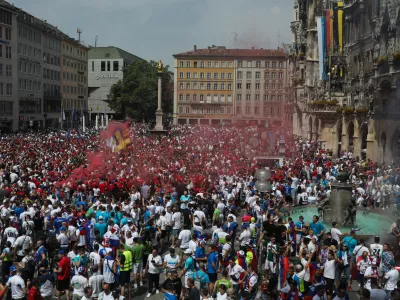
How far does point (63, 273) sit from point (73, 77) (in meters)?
91.7

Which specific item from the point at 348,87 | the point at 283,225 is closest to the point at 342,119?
the point at 348,87

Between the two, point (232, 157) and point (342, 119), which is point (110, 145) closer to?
point (232, 157)

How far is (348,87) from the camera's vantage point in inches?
1932

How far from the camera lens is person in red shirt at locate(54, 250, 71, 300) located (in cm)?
1169

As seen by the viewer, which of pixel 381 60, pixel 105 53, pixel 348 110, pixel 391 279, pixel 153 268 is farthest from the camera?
pixel 105 53

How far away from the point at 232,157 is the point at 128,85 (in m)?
69.2

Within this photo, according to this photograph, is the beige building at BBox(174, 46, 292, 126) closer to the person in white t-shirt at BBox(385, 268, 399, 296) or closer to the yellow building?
the yellow building

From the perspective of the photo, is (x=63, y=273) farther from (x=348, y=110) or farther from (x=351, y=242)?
(x=348, y=110)

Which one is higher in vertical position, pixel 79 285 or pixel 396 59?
pixel 396 59

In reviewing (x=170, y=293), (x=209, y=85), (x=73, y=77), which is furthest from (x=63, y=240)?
(x=209, y=85)

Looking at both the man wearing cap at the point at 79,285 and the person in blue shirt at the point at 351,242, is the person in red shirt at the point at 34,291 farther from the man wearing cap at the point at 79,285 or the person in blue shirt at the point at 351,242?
the person in blue shirt at the point at 351,242

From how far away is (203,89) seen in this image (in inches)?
4316

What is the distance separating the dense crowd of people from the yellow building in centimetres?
7849

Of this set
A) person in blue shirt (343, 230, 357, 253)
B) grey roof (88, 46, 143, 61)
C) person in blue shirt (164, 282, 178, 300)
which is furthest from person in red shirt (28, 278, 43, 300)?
grey roof (88, 46, 143, 61)
